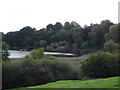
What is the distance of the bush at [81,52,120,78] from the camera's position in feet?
93.9

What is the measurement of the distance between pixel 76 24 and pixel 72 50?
51.1 m

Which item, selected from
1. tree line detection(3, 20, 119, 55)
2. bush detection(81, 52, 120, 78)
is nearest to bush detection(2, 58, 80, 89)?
bush detection(81, 52, 120, 78)

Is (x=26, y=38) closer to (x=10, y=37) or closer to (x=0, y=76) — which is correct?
(x=10, y=37)

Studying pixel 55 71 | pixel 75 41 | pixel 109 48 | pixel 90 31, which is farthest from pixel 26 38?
pixel 55 71

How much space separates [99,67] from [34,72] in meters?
11.2

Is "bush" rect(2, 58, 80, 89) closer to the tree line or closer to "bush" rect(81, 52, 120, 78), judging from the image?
"bush" rect(81, 52, 120, 78)

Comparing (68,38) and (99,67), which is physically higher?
(68,38)

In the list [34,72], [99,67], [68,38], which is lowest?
[34,72]

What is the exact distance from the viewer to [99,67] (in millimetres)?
28859

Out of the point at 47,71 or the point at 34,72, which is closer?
the point at 34,72

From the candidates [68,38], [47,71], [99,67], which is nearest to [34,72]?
[47,71]

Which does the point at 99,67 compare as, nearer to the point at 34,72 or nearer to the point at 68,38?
the point at 34,72

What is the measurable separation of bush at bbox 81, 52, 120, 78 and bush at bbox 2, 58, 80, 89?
284cm

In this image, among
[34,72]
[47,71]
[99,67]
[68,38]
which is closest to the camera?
[99,67]
